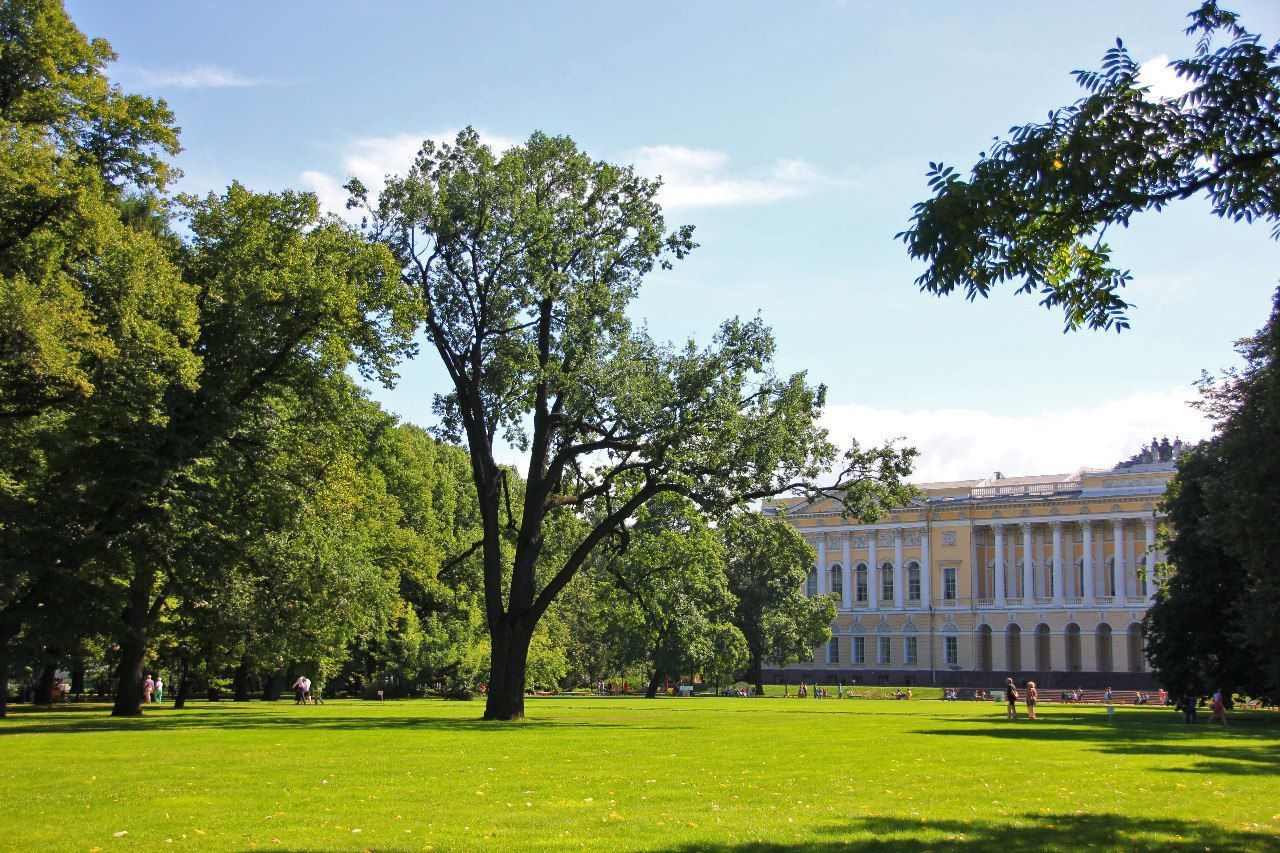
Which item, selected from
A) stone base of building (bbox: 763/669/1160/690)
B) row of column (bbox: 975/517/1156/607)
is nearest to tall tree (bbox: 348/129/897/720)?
stone base of building (bbox: 763/669/1160/690)

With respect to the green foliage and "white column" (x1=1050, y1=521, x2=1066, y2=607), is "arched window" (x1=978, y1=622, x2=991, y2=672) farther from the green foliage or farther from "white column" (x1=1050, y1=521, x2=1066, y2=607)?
the green foliage

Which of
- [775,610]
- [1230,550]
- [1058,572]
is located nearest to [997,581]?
[1058,572]

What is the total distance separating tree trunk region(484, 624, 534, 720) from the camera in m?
33.5

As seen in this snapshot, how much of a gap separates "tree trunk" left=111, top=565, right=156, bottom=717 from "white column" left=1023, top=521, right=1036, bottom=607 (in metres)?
79.1

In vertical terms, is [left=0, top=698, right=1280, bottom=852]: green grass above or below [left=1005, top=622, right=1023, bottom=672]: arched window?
below

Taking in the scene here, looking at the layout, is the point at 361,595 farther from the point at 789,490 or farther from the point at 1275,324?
the point at 1275,324

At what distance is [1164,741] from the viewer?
26500 millimetres

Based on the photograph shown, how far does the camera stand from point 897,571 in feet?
356

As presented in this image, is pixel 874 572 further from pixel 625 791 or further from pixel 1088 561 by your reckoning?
pixel 625 791

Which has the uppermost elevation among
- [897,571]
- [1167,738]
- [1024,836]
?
[897,571]

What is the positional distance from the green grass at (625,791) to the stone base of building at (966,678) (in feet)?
230

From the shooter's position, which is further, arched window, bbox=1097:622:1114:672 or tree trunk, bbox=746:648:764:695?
arched window, bbox=1097:622:1114:672

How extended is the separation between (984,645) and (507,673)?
259 feet

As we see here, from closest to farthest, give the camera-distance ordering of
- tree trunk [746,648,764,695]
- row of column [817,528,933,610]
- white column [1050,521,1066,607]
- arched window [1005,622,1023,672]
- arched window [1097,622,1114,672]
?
tree trunk [746,648,764,695] → arched window [1097,622,1114,672] → white column [1050,521,1066,607] → arched window [1005,622,1023,672] → row of column [817,528,933,610]
